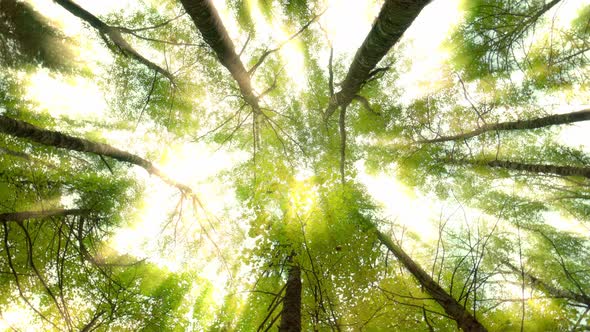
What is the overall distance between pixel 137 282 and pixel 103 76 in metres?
5.84

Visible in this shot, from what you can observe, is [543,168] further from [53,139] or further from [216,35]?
[53,139]

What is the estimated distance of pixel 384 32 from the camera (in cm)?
286

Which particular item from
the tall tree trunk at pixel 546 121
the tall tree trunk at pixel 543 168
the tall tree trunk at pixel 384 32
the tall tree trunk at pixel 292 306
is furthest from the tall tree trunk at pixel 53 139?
the tall tree trunk at pixel 543 168

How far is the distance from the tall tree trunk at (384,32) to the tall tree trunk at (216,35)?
1.55 m

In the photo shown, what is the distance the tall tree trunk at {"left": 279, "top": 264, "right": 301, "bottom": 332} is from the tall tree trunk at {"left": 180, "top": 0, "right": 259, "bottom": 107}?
2694mm

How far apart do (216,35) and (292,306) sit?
3.66 metres

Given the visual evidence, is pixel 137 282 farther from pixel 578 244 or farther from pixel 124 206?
pixel 578 244

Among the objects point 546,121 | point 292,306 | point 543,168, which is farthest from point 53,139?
point 543,168

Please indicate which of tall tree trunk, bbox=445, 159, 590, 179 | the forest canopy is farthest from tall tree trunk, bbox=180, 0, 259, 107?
tall tree trunk, bbox=445, 159, 590, 179

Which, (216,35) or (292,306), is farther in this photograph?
(292,306)

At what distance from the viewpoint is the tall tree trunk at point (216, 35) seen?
2664 millimetres

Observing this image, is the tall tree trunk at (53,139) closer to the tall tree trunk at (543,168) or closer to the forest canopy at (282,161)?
the forest canopy at (282,161)

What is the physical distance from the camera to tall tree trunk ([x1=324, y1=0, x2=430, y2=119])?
247 centimetres

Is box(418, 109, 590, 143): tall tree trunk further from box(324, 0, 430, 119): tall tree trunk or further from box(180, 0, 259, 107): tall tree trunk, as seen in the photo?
box(180, 0, 259, 107): tall tree trunk
